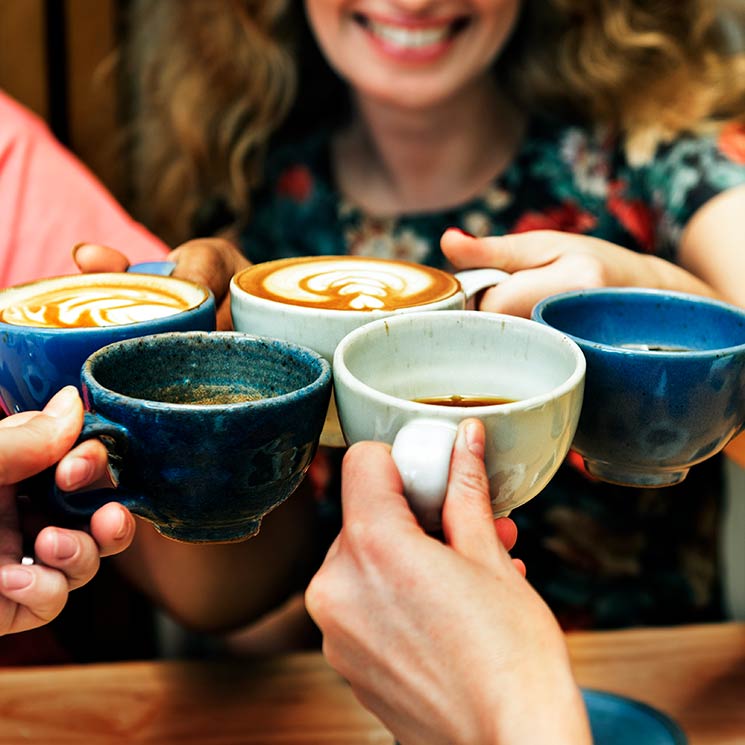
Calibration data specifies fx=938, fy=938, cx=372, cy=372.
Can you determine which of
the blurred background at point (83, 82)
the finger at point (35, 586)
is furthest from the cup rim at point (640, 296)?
the blurred background at point (83, 82)

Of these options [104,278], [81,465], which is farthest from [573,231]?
[81,465]

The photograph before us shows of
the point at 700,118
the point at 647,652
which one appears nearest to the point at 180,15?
the point at 700,118

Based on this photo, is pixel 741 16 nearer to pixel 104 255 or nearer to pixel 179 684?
pixel 104 255

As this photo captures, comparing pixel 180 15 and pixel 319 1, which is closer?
pixel 319 1

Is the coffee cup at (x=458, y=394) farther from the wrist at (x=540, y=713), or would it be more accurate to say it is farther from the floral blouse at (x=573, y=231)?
the floral blouse at (x=573, y=231)

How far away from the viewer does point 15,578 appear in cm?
58

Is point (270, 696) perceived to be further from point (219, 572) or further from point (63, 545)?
point (63, 545)

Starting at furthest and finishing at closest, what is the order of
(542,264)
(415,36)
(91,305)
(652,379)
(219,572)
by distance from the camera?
(415,36) → (219,572) → (542,264) → (91,305) → (652,379)

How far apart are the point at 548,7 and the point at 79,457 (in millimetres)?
1403

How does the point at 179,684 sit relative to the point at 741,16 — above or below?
below

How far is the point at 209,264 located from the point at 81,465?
1.16 ft

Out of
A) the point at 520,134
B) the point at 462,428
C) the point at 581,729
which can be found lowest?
the point at 520,134

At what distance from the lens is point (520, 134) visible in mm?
1660

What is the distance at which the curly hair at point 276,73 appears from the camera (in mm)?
1587
